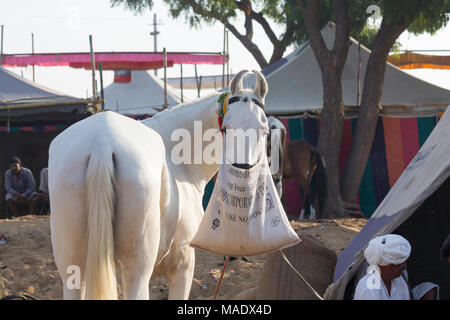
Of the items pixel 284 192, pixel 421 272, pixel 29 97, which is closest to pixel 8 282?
pixel 421 272

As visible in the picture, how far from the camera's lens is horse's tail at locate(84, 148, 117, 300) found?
10.5 feet

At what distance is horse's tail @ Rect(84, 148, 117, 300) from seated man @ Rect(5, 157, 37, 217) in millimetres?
8107

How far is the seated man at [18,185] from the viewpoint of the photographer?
1095 centimetres

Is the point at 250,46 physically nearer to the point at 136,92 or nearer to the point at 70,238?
the point at 136,92

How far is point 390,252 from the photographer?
378 centimetres

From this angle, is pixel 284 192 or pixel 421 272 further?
pixel 284 192

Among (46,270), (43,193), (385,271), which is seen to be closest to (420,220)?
(385,271)

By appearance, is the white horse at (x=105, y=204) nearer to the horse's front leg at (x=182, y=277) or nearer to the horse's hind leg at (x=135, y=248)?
the horse's hind leg at (x=135, y=248)

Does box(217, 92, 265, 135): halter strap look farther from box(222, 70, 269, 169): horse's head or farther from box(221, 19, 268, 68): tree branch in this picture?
box(221, 19, 268, 68): tree branch

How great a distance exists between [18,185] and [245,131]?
26.6 feet
